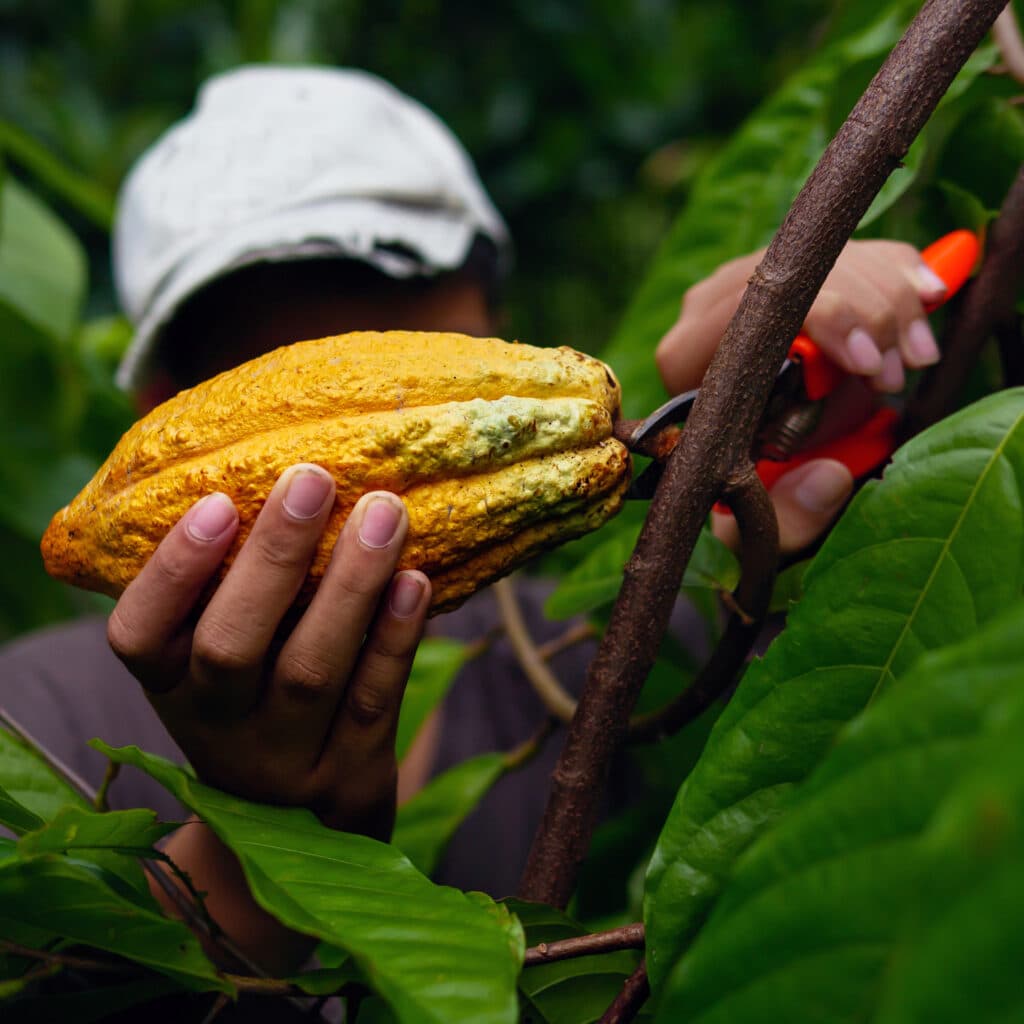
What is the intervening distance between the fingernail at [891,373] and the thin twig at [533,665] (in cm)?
40

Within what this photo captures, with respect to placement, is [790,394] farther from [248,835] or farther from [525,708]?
[525,708]

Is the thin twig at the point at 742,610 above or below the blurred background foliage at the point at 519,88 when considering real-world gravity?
above

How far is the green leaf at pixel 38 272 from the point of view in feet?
5.61

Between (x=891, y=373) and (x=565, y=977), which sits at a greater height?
(x=891, y=373)

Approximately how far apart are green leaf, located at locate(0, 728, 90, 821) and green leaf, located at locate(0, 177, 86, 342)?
3.68 ft

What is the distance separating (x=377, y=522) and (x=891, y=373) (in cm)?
43

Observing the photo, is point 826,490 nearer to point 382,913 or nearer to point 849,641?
point 849,641

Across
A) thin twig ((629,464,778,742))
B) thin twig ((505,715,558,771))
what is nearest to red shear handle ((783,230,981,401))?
thin twig ((629,464,778,742))

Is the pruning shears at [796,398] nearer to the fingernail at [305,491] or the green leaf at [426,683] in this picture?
the fingernail at [305,491]

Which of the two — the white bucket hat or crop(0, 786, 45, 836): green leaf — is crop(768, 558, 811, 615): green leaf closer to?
crop(0, 786, 45, 836): green leaf

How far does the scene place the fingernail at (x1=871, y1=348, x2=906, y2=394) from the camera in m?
0.78

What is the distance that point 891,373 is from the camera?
30.8 inches

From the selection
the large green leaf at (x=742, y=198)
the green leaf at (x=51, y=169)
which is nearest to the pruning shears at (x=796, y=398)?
the large green leaf at (x=742, y=198)

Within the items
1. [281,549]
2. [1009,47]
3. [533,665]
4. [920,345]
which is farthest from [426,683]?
[1009,47]
